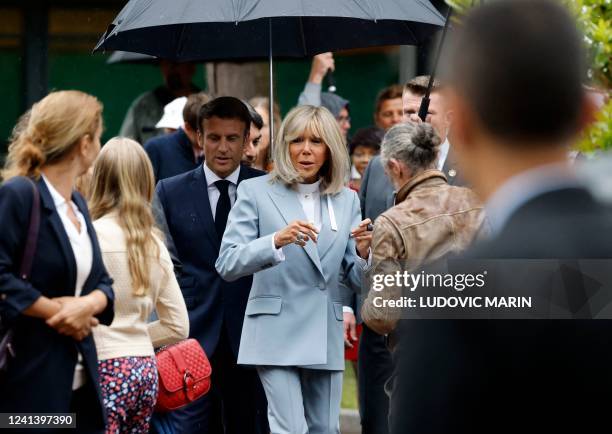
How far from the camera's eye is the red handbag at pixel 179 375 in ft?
17.8

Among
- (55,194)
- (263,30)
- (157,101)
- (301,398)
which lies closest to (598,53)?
(55,194)

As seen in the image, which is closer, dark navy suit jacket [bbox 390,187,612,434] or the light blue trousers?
dark navy suit jacket [bbox 390,187,612,434]

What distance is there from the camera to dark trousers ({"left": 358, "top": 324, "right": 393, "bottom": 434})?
701cm

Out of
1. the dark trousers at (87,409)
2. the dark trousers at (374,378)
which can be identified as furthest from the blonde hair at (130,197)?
the dark trousers at (374,378)

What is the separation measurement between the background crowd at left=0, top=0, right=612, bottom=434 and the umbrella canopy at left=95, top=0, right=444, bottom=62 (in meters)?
0.41

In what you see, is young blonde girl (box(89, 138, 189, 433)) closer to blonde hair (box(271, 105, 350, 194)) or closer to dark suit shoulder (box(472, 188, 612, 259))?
blonde hair (box(271, 105, 350, 194))

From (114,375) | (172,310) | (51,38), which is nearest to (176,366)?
(172,310)

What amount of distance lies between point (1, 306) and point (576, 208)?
9.33ft

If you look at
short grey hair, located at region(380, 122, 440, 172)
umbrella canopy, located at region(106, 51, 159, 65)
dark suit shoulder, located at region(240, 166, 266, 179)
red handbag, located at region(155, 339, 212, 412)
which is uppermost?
umbrella canopy, located at region(106, 51, 159, 65)

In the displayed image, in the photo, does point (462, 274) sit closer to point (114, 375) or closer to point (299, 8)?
point (114, 375)

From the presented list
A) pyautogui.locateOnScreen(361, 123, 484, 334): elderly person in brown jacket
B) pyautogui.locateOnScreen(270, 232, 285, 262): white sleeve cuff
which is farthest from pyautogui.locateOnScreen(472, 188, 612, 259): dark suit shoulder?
pyautogui.locateOnScreen(270, 232, 285, 262): white sleeve cuff

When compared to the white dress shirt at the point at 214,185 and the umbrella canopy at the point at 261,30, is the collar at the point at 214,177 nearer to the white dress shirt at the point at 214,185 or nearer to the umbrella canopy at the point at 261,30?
the white dress shirt at the point at 214,185

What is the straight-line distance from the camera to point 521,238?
5.55ft

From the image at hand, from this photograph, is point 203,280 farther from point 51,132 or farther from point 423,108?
point 51,132
